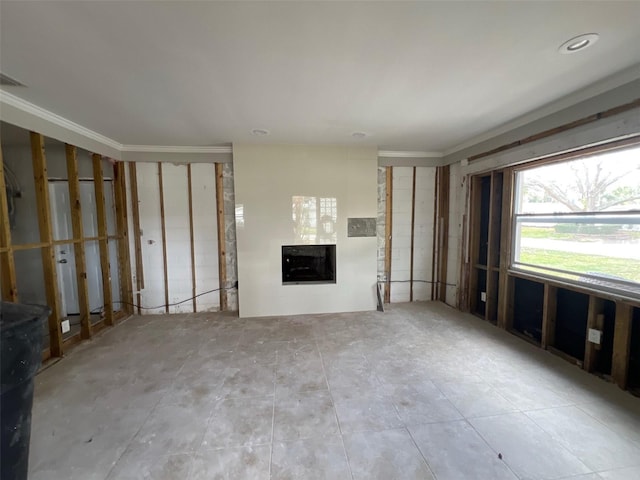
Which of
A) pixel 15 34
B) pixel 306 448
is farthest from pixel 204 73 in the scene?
pixel 306 448

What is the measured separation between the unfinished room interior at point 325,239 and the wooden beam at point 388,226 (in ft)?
0.17

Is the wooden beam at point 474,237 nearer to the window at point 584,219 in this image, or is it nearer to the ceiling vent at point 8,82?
the window at point 584,219

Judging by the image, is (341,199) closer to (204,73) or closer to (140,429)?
(204,73)

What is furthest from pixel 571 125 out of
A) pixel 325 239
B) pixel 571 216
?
pixel 325 239

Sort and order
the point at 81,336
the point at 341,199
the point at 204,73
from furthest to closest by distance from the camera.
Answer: the point at 341,199
the point at 81,336
the point at 204,73

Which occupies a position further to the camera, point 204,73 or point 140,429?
point 204,73

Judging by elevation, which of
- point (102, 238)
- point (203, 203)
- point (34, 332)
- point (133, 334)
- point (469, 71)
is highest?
point (469, 71)

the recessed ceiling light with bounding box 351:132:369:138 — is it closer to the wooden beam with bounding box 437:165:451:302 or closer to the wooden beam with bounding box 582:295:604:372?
the wooden beam with bounding box 437:165:451:302

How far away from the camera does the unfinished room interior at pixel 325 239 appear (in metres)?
1.59

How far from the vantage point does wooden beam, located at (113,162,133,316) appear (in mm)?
4055

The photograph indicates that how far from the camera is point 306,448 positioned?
1.71m

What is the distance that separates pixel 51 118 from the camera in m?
2.85

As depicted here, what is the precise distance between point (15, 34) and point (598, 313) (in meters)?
5.00

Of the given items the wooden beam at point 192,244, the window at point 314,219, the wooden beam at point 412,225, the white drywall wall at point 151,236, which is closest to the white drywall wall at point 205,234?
the wooden beam at point 192,244
